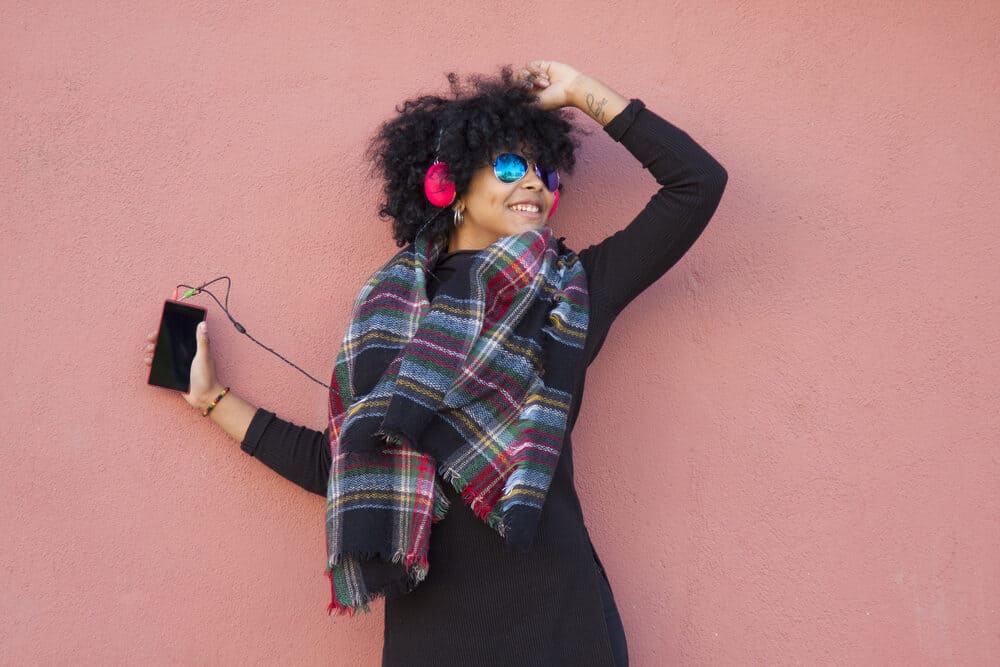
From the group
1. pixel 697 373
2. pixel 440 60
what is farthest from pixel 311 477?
pixel 440 60

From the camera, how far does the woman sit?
1.81 metres

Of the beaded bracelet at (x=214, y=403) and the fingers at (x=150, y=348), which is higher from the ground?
the fingers at (x=150, y=348)

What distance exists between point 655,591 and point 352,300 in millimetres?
1145

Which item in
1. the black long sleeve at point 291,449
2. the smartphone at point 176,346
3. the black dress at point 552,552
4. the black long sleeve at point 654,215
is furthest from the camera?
the smartphone at point 176,346

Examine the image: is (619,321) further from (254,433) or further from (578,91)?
(254,433)

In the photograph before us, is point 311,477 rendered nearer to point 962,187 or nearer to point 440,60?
point 440,60

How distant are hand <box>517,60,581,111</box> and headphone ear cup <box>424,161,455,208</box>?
0.98ft

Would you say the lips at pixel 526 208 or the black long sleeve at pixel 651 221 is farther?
the lips at pixel 526 208

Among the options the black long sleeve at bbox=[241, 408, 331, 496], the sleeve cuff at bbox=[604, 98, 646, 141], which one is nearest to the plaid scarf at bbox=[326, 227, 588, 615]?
the black long sleeve at bbox=[241, 408, 331, 496]

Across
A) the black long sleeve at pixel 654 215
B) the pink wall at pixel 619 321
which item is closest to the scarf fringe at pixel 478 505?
the black long sleeve at pixel 654 215

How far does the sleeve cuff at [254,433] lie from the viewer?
2.09 meters

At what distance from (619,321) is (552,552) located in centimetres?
77

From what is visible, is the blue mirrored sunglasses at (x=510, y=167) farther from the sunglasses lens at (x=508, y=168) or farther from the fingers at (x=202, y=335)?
the fingers at (x=202, y=335)

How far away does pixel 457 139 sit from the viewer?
209 centimetres
